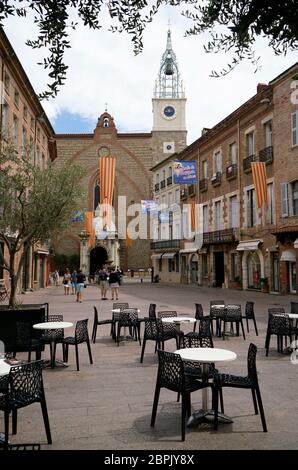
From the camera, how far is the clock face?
54.4 meters

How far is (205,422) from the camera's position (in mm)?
4906

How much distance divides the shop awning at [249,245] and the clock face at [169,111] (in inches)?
1256

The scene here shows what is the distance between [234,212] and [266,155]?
5.30 m

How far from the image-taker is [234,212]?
28375 mm

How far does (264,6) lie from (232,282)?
27.1 meters

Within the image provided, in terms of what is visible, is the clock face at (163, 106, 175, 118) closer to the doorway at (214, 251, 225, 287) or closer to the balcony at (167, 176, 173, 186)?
the balcony at (167, 176, 173, 186)

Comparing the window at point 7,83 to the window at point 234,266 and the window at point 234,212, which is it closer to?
the window at point 234,212

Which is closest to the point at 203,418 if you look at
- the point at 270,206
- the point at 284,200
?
the point at 284,200

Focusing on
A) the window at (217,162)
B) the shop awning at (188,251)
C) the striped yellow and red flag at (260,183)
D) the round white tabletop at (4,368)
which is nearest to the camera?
the round white tabletop at (4,368)

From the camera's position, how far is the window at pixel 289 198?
21688mm

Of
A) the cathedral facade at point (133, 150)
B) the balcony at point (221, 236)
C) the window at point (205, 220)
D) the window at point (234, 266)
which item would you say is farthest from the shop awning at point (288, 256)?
the cathedral facade at point (133, 150)

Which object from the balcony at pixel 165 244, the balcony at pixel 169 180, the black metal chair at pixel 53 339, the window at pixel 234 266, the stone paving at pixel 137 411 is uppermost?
the balcony at pixel 169 180

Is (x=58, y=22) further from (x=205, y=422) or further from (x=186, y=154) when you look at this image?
(x=186, y=154)

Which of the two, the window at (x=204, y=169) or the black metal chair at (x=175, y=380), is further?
the window at (x=204, y=169)
